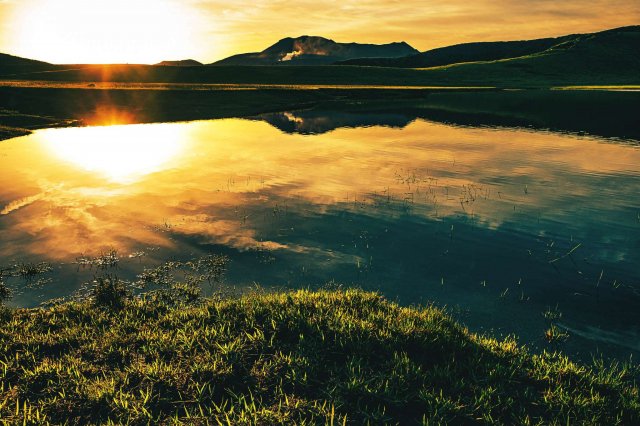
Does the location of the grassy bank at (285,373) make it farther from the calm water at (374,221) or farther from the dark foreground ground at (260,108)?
the dark foreground ground at (260,108)

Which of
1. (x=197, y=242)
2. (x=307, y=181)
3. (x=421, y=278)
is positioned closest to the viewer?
(x=421, y=278)

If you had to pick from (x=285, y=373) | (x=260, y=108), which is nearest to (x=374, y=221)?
(x=285, y=373)

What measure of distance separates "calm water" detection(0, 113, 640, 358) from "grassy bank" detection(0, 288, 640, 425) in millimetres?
3152

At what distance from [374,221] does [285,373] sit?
1311cm

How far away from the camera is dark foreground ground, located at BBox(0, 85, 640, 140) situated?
57.8m

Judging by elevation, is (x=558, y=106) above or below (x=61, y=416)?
above

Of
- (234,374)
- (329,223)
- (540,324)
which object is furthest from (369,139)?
(234,374)

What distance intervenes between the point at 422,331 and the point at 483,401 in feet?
7.67

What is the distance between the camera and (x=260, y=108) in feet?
258

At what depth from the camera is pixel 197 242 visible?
18.2m

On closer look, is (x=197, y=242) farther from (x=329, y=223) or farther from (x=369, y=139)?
(x=369, y=139)

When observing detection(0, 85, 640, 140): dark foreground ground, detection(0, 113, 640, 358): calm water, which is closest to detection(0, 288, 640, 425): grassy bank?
detection(0, 113, 640, 358): calm water

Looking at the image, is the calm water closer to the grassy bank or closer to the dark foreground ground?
the grassy bank

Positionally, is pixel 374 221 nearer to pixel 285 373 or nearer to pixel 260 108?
pixel 285 373
